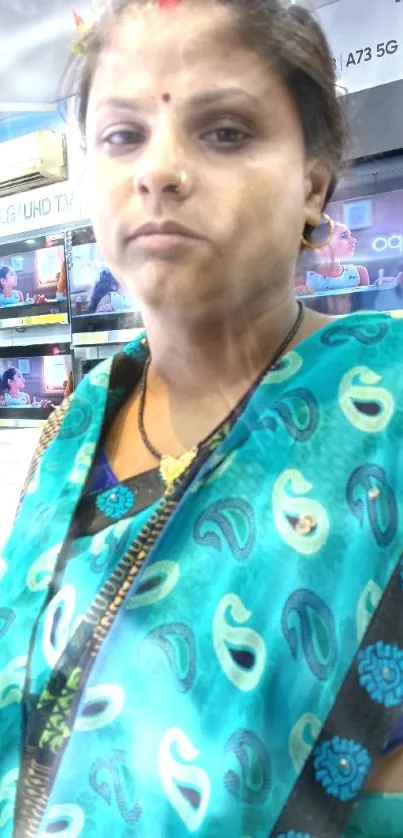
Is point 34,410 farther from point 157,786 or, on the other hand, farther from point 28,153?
point 157,786

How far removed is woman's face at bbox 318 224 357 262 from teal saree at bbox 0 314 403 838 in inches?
1.7

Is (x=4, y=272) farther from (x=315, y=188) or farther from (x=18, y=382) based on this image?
(x=315, y=188)

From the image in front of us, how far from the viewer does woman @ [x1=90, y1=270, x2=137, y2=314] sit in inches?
19.8

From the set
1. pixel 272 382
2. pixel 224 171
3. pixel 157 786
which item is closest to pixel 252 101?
pixel 224 171

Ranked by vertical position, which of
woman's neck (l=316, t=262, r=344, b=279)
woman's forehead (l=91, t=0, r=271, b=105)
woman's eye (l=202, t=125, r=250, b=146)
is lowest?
woman's neck (l=316, t=262, r=344, b=279)

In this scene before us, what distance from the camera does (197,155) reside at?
379 millimetres

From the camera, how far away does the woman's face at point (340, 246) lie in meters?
Result: 0.44

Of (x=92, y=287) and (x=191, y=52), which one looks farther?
(x=92, y=287)

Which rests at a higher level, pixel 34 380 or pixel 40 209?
pixel 40 209

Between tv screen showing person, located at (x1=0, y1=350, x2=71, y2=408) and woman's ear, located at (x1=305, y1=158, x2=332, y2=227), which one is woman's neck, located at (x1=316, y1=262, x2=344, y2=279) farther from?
tv screen showing person, located at (x1=0, y1=350, x2=71, y2=408)

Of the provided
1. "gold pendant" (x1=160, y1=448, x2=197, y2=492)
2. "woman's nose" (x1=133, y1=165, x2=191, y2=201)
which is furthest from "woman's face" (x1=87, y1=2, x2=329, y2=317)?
"gold pendant" (x1=160, y1=448, x2=197, y2=492)

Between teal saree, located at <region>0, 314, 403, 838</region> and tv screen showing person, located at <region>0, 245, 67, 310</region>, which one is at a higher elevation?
tv screen showing person, located at <region>0, 245, 67, 310</region>

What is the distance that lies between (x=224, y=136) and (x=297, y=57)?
7 centimetres

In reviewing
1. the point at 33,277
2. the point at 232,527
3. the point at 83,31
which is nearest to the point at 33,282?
the point at 33,277
